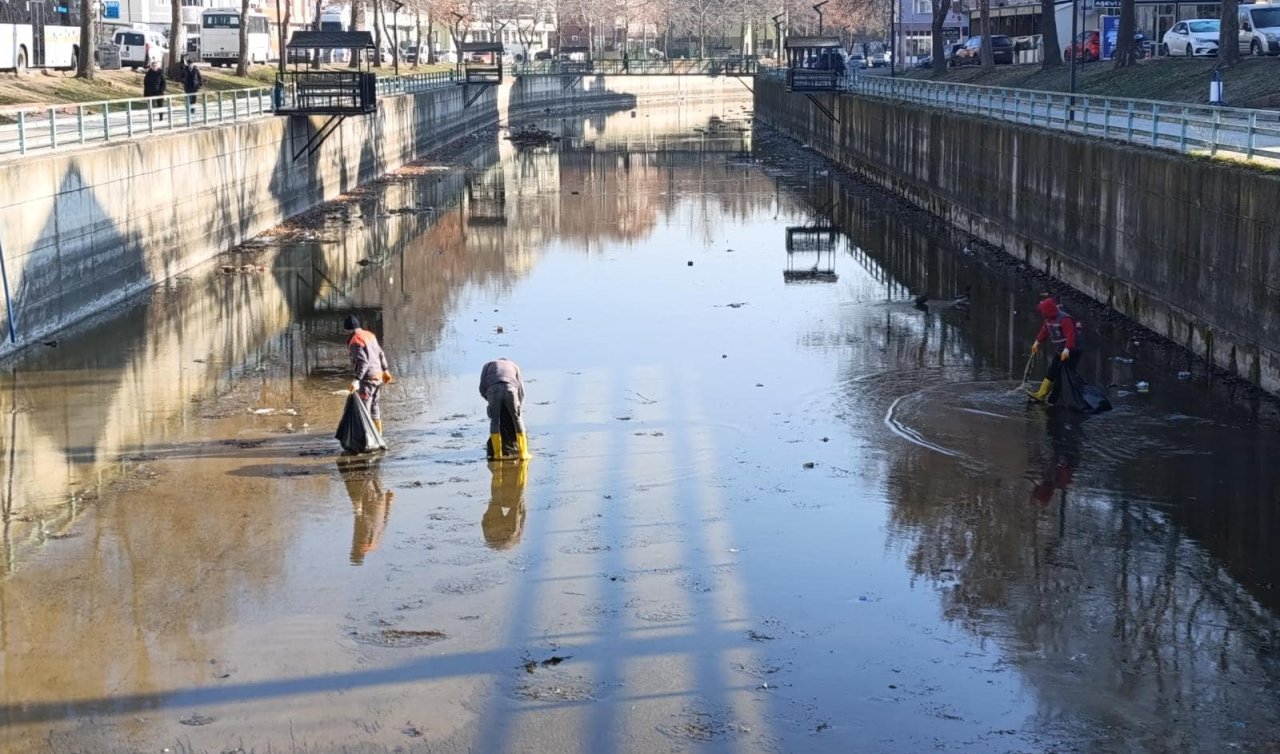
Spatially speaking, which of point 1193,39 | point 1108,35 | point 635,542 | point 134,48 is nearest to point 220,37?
point 134,48

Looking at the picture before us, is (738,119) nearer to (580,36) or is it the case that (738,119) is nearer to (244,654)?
(580,36)

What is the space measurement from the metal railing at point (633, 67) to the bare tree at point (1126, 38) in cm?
4473

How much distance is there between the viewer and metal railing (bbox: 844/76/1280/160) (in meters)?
22.3

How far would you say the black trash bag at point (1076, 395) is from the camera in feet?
63.3

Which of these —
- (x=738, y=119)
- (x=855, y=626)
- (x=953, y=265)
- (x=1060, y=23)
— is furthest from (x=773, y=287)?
(x=738, y=119)

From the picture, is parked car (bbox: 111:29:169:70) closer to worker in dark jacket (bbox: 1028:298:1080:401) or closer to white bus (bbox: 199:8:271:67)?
white bus (bbox: 199:8:271:67)

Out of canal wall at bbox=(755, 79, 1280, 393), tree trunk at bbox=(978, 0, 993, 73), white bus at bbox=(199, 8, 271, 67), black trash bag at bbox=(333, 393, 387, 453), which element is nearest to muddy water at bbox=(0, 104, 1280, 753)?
black trash bag at bbox=(333, 393, 387, 453)

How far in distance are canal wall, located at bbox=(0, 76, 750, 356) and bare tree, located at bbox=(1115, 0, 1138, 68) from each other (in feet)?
77.7

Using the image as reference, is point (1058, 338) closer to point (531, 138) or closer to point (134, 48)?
point (134, 48)

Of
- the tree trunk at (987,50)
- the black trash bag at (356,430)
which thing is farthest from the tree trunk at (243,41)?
the black trash bag at (356,430)

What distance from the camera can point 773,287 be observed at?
1217 inches

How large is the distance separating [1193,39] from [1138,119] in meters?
26.1

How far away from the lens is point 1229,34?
41688mm

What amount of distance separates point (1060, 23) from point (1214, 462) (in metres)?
65.7
